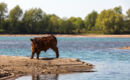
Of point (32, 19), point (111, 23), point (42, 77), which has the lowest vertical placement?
point (42, 77)

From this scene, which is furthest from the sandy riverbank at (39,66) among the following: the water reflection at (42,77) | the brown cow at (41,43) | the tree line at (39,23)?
the tree line at (39,23)

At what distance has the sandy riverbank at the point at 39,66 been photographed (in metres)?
21.4

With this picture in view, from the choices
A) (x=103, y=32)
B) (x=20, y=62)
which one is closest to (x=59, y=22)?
(x=103, y=32)

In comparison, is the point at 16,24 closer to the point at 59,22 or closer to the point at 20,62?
the point at 59,22

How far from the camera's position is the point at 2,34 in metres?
153

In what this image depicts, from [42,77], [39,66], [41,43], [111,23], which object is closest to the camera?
[42,77]

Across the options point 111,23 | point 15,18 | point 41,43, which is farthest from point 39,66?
point 111,23

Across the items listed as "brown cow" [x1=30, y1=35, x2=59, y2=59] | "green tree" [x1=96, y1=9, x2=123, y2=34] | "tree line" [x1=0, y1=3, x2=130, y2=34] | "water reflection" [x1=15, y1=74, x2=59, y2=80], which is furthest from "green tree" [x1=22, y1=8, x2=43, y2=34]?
"water reflection" [x1=15, y1=74, x2=59, y2=80]

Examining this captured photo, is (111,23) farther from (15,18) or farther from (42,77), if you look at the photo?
(42,77)

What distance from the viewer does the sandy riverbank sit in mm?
21438

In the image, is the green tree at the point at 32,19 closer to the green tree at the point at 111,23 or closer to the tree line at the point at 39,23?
the tree line at the point at 39,23

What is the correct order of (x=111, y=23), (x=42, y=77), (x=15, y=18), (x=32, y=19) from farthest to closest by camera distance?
1. (x=32, y=19)
2. (x=111, y=23)
3. (x=15, y=18)
4. (x=42, y=77)

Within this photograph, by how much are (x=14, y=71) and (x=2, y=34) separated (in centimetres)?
13382

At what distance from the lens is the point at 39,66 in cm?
2247
